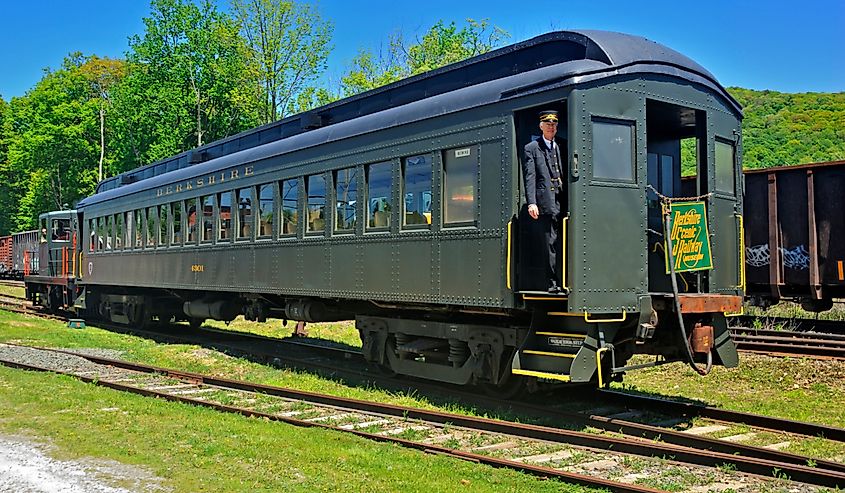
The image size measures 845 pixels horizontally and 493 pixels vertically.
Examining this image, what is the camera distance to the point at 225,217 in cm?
1495

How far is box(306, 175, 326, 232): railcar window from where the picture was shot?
11.8 m

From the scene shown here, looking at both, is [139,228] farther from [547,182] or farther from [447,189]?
[547,182]

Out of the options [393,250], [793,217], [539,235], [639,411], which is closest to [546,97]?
[539,235]

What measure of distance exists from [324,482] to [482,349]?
357 centimetres

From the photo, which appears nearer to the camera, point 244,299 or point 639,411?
point 639,411

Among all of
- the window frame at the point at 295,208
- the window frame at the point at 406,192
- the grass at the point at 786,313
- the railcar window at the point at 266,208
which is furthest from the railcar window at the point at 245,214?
the grass at the point at 786,313

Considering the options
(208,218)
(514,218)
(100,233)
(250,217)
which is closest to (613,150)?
(514,218)

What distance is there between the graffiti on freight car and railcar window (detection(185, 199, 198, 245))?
11035 millimetres

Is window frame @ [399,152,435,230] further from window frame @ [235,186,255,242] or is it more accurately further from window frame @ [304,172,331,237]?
window frame @ [235,186,255,242]

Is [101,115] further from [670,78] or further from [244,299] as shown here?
[670,78]

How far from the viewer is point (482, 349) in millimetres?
9461

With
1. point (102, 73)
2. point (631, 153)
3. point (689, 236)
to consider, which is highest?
point (102, 73)

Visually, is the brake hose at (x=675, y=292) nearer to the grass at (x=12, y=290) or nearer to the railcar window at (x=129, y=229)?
the railcar window at (x=129, y=229)

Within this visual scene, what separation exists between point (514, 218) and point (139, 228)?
13.1m
